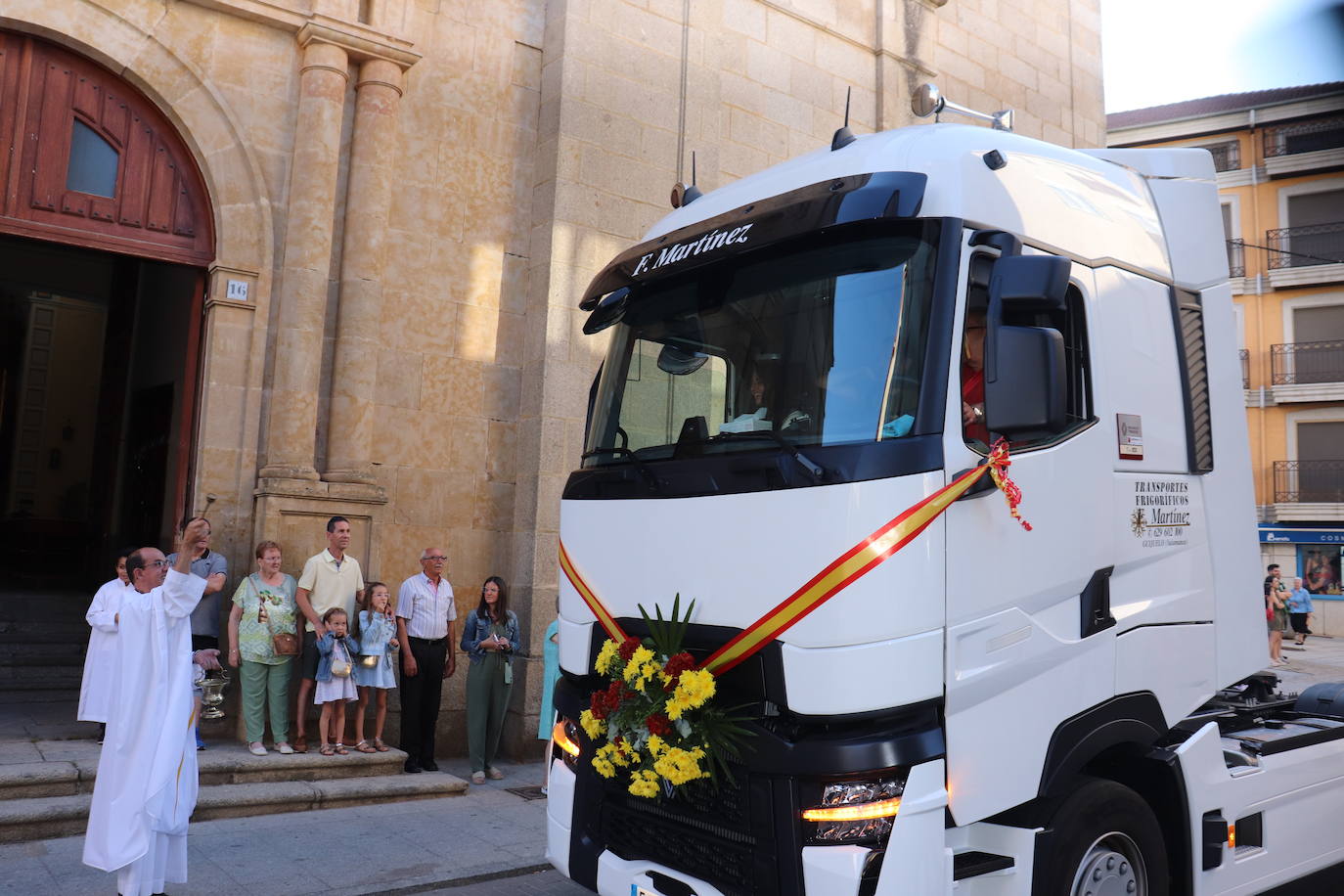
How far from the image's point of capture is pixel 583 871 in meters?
4.11

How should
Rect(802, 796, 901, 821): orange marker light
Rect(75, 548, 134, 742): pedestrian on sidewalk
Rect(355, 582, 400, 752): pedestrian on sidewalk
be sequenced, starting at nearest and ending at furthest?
Rect(802, 796, 901, 821): orange marker light, Rect(75, 548, 134, 742): pedestrian on sidewalk, Rect(355, 582, 400, 752): pedestrian on sidewalk

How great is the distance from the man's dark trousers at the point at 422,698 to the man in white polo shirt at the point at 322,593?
0.58 meters

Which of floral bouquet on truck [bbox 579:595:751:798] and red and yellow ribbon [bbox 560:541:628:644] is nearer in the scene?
floral bouquet on truck [bbox 579:595:751:798]

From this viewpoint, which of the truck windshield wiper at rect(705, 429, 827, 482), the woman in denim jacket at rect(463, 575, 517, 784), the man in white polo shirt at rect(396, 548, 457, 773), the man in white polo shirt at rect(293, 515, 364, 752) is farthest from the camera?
the woman in denim jacket at rect(463, 575, 517, 784)

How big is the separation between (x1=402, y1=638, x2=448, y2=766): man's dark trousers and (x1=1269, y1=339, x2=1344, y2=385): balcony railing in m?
28.5

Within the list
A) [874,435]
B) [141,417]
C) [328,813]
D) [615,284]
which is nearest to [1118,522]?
[874,435]

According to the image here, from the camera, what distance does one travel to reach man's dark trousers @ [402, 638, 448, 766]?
8250 millimetres

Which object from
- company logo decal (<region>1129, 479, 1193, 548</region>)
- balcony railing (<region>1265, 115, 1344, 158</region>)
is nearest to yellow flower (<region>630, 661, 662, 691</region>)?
company logo decal (<region>1129, 479, 1193, 548</region>)

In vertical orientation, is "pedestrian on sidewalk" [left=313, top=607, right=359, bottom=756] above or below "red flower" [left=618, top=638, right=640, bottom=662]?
below

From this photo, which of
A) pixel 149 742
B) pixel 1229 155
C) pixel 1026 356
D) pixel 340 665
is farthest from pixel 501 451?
pixel 1229 155

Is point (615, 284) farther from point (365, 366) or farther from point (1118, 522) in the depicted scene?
point (365, 366)

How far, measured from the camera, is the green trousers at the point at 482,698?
27.7 feet

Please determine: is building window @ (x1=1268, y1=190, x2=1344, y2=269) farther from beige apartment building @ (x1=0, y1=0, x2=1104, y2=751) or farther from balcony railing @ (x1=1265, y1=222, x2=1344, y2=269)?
beige apartment building @ (x1=0, y1=0, x2=1104, y2=751)

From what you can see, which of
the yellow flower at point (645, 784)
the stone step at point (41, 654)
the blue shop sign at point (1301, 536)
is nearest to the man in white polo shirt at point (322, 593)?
the stone step at point (41, 654)
